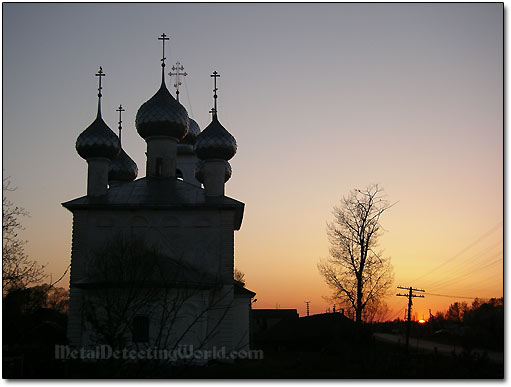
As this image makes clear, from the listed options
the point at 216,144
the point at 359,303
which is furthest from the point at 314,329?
the point at 216,144

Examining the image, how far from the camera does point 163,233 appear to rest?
21.2 m

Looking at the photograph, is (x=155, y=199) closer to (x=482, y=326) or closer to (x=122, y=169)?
(x=122, y=169)

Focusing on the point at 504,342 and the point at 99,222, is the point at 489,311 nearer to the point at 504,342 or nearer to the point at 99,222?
the point at 504,342

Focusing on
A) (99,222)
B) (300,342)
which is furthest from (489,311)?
(300,342)

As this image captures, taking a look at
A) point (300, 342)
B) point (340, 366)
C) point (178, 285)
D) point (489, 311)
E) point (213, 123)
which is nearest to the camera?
point (489, 311)

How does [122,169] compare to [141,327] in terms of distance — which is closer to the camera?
[141,327]

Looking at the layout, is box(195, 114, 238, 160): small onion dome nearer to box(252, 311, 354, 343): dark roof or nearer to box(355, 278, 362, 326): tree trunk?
box(355, 278, 362, 326): tree trunk

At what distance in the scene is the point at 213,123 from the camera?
24984 mm

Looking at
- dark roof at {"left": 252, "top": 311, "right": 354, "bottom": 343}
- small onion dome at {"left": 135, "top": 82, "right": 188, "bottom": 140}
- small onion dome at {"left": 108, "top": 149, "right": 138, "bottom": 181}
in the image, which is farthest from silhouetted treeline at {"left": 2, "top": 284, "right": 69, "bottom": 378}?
dark roof at {"left": 252, "top": 311, "right": 354, "bottom": 343}

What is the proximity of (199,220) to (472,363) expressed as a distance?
11.0 meters

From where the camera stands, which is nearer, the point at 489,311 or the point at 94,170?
the point at 489,311

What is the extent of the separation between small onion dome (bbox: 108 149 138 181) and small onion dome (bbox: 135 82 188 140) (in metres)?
4.43

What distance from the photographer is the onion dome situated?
2289cm

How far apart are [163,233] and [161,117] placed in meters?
4.19
